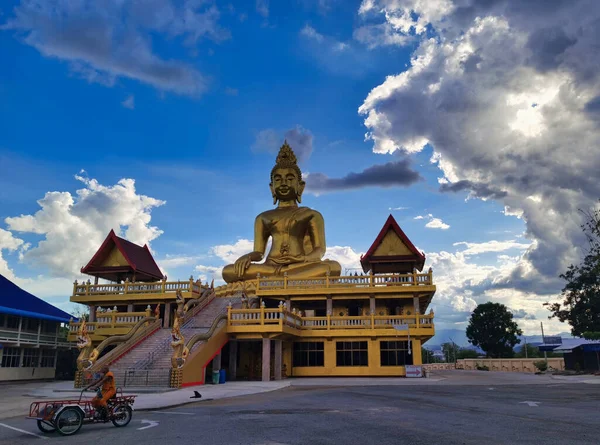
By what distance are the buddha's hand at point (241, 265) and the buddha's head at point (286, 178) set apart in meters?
7.30

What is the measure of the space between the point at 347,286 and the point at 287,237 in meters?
10.5

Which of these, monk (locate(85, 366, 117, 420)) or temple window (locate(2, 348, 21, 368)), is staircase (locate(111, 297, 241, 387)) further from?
monk (locate(85, 366, 117, 420))

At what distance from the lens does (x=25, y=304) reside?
3559cm

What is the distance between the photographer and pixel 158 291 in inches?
1480

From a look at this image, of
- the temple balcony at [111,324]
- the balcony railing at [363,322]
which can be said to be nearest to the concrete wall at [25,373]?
the temple balcony at [111,324]

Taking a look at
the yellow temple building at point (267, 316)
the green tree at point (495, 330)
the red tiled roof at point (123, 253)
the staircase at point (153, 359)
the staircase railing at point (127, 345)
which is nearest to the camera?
the staircase at point (153, 359)

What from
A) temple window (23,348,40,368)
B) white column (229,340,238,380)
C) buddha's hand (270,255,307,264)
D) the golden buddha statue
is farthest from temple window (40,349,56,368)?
buddha's hand (270,255,307,264)

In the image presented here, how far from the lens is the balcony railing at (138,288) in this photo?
36812mm

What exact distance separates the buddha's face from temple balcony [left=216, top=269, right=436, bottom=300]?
12.1 m

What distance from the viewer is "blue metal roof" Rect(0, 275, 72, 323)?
33.8 meters

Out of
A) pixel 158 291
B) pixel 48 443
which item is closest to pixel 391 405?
pixel 48 443

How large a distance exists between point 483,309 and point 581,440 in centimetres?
6839

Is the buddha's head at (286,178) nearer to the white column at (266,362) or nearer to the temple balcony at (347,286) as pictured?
the temple balcony at (347,286)

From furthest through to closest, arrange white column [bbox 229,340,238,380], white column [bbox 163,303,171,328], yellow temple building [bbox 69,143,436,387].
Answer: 1. white column [bbox 163,303,171,328]
2. white column [bbox 229,340,238,380]
3. yellow temple building [bbox 69,143,436,387]
